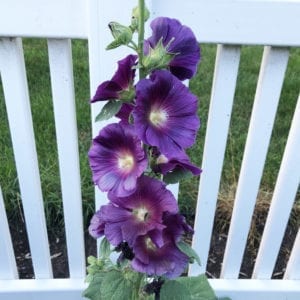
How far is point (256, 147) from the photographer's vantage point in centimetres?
132

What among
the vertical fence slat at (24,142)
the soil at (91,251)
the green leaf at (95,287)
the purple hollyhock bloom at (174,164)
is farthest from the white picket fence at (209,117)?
the purple hollyhock bloom at (174,164)

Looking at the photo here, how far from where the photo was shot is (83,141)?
84.7 inches

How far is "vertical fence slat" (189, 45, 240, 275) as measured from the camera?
1165mm

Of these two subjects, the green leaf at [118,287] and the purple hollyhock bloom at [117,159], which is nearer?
the purple hollyhock bloom at [117,159]

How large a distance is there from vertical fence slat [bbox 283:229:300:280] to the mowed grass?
0.43m

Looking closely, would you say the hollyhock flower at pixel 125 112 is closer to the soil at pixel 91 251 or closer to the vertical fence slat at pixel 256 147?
the vertical fence slat at pixel 256 147

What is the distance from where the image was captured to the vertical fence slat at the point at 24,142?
1146 millimetres

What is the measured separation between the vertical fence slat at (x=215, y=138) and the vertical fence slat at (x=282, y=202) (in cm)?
17

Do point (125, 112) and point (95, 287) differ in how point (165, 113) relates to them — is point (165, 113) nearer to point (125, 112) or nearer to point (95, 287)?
point (125, 112)

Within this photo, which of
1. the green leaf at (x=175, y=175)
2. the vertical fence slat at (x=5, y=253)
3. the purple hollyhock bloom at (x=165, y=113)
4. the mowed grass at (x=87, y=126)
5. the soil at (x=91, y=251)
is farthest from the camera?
the mowed grass at (x=87, y=126)

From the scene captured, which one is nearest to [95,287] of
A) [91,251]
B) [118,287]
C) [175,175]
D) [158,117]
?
[118,287]

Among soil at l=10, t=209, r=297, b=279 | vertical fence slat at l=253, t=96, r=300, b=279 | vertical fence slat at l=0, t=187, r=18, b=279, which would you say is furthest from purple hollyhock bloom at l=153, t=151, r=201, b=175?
soil at l=10, t=209, r=297, b=279

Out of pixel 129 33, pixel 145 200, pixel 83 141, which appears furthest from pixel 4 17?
pixel 83 141

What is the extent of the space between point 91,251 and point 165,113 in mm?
1122
